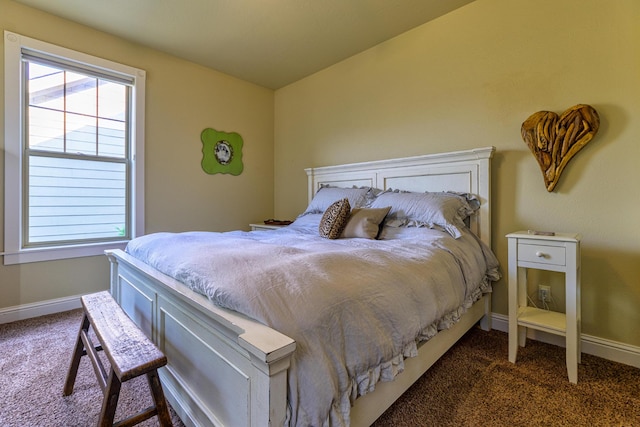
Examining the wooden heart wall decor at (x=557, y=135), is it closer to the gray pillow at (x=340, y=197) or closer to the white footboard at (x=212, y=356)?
the gray pillow at (x=340, y=197)

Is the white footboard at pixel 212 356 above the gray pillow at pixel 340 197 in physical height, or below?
below

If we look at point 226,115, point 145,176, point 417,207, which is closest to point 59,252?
point 145,176

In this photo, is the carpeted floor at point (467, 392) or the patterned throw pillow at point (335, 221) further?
the patterned throw pillow at point (335, 221)

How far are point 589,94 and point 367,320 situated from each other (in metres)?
2.09

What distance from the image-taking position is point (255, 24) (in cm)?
256

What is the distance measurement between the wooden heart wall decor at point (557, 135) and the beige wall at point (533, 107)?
0.24 feet

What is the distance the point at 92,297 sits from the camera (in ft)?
5.23

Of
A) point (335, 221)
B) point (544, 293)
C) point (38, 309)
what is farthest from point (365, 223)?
point (38, 309)

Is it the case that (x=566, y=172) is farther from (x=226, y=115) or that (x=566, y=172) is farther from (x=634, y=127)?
(x=226, y=115)

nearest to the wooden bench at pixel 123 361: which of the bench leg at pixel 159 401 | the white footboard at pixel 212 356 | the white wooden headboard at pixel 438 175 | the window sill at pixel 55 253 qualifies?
the bench leg at pixel 159 401

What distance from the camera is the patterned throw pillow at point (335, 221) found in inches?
83.4

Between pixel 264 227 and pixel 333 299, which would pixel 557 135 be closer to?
pixel 333 299

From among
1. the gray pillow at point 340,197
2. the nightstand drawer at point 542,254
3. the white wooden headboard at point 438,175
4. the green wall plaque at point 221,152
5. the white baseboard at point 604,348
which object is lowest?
the white baseboard at point 604,348

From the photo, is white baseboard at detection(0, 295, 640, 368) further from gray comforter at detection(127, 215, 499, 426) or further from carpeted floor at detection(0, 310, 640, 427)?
gray comforter at detection(127, 215, 499, 426)
